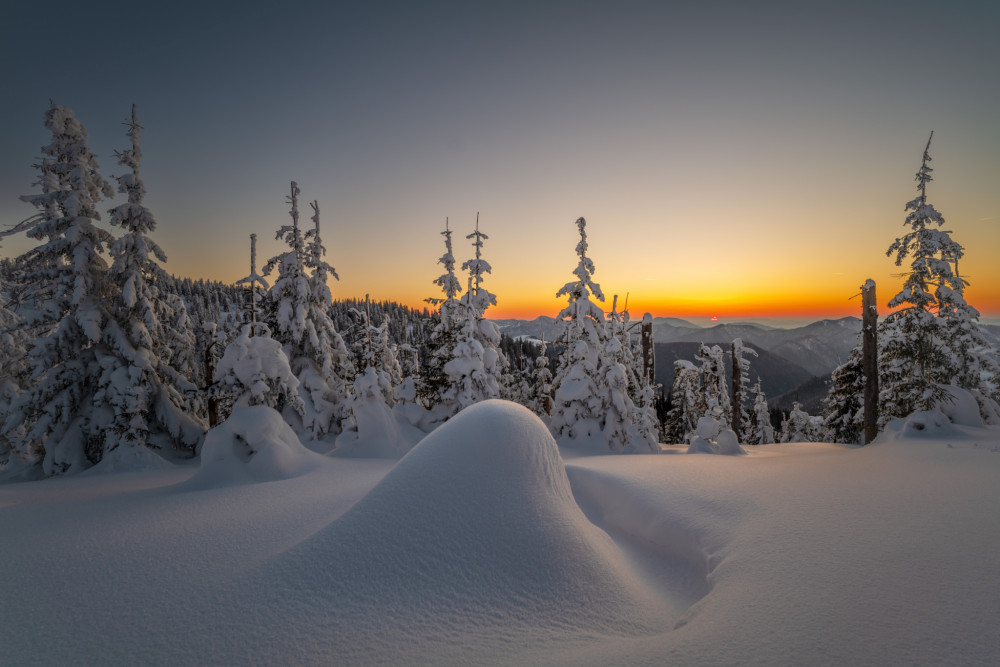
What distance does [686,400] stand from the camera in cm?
3006

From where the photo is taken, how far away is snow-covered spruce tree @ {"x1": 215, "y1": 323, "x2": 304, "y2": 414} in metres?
12.2

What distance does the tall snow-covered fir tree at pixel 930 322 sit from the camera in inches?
612

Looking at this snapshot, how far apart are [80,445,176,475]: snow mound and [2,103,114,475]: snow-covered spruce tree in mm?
844

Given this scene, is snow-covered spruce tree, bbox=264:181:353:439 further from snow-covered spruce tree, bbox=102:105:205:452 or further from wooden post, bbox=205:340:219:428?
snow-covered spruce tree, bbox=102:105:205:452

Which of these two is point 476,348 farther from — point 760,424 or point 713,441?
point 760,424

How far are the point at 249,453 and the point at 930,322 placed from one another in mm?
24058

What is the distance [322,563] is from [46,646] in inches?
84.2

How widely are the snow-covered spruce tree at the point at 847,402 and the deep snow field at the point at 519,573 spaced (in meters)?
16.9

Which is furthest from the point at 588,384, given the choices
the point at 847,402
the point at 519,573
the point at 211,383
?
the point at 211,383

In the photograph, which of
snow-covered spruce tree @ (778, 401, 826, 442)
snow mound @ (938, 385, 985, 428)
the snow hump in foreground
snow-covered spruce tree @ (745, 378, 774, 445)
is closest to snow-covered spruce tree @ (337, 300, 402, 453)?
the snow hump in foreground

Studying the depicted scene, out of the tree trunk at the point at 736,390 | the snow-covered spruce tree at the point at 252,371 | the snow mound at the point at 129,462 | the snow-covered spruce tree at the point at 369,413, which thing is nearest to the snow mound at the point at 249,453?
the snow-covered spruce tree at the point at 252,371

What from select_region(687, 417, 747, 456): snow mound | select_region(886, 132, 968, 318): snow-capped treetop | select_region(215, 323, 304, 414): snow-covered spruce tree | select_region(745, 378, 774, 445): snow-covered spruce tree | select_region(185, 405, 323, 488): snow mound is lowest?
select_region(745, 378, 774, 445): snow-covered spruce tree

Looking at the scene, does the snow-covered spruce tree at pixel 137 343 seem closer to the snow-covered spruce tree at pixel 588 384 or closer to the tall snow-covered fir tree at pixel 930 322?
the snow-covered spruce tree at pixel 588 384

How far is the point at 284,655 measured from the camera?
10.00 ft
